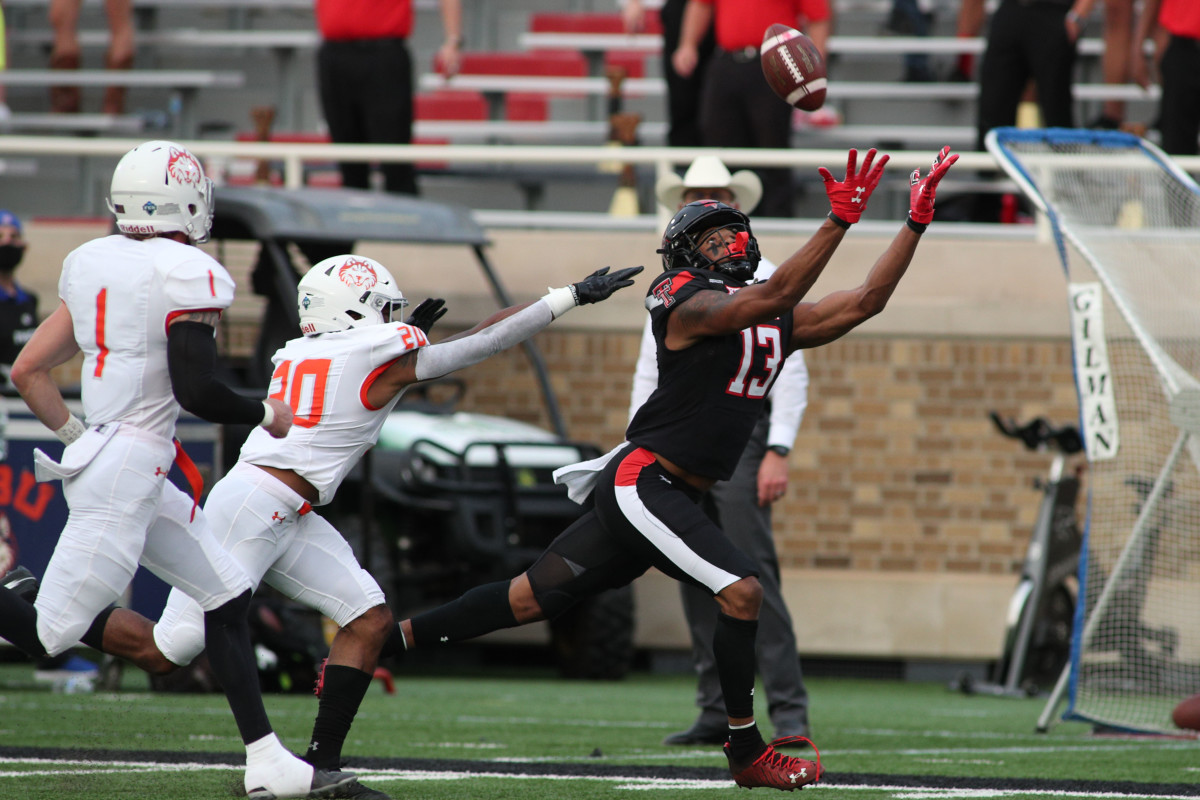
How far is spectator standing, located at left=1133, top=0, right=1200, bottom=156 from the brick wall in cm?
165

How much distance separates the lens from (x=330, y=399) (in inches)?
218

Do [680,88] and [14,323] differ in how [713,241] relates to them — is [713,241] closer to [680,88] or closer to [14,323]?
[14,323]

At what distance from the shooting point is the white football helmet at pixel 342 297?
561 cm

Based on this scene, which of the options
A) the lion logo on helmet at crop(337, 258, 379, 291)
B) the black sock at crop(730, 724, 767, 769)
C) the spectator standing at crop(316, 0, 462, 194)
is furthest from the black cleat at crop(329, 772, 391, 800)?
the spectator standing at crop(316, 0, 462, 194)

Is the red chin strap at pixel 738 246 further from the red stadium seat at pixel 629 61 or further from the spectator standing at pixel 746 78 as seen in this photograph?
the red stadium seat at pixel 629 61

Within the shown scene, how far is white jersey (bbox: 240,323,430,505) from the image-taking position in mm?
5512

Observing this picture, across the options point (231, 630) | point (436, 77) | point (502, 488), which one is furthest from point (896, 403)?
point (231, 630)

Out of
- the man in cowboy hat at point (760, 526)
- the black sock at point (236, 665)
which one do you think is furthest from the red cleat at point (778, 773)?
the man in cowboy hat at point (760, 526)

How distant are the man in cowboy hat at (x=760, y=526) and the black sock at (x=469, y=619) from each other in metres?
1.53

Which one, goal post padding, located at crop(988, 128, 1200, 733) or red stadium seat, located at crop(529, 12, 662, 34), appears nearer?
goal post padding, located at crop(988, 128, 1200, 733)

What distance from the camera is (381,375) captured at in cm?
553

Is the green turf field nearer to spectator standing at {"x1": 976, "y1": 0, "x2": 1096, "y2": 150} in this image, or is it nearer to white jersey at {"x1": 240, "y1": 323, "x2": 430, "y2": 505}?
white jersey at {"x1": 240, "y1": 323, "x2": 430, "y2": 505}

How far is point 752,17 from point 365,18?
268 cm

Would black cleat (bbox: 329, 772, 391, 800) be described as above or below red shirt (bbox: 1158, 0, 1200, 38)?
below
